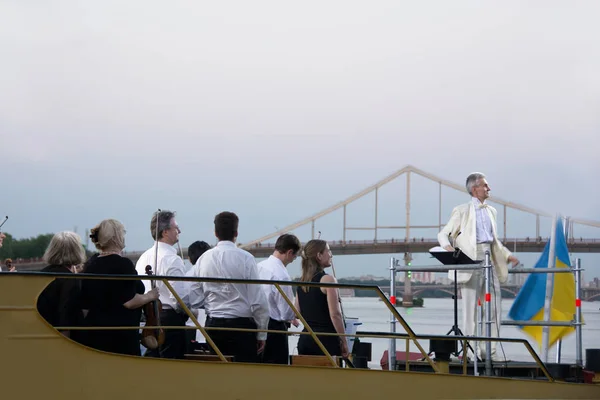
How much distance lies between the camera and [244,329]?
17.1 feet

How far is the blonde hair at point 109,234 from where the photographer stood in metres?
5.03

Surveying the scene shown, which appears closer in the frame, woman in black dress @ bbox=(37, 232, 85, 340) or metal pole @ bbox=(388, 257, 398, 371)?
woman in black dress @ bbox=(37, 232, 85, 340)

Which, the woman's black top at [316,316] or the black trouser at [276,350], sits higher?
the woman's black top at [316,316]

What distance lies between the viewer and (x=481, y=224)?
8.28m

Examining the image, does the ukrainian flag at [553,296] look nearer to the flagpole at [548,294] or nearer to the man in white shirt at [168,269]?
the flagpole at [548,294]

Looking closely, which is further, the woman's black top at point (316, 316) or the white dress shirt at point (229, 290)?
the woman's black top at point (316, 316)

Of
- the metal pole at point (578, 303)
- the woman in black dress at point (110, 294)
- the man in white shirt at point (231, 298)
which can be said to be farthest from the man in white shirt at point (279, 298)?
the metal pole at point (578, 303)

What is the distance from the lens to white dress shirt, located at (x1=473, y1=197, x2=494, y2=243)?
27.1 feet

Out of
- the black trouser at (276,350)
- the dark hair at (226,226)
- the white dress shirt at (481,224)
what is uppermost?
the white dress shirt at (481,224)

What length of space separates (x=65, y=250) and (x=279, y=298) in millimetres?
1720

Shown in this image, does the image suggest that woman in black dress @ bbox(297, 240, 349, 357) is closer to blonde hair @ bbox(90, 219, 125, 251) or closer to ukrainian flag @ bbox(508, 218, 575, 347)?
blonde hair @ bbox(90, 219, 125, 251)

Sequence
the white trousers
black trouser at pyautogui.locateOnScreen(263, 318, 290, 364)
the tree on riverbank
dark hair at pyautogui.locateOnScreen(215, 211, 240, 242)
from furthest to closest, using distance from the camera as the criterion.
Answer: the tree on riverbank
the white trousers
black trouser at pyautogui.locateOnScreen(263, 318, 290, 364)
dark hair at pyautogui.locateOnScreen(215, 211, 240, 242)

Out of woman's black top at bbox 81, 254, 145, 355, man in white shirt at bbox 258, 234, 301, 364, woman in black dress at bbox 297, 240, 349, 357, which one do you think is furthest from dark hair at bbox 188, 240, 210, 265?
woman's black top at bbox 81, 254, 145, 355

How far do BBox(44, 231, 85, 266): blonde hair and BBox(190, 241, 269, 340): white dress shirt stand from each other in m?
0.84
